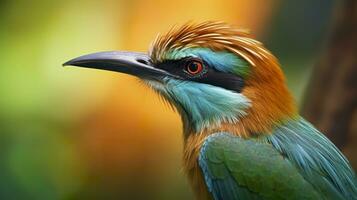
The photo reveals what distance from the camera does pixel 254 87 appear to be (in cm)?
659

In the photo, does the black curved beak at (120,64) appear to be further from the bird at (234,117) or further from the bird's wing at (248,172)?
the bird's wing at (248,172)

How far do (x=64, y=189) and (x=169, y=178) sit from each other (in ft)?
7.75

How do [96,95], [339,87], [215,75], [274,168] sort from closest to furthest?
[274,168] < [215,75] < [339,87] < [96,95]

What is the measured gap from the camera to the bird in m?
6.34

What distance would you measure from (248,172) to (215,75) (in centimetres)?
72

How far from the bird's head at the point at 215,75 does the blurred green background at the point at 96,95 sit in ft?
8.08

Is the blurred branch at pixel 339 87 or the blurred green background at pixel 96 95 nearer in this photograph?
the blurred branch at pixel 339 87

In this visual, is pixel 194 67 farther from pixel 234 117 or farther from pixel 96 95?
pixel 96 95

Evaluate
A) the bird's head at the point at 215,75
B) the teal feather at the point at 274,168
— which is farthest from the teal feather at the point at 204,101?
the teal feather at the point at 274,168

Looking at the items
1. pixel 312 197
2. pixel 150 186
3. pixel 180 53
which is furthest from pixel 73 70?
pixel 312 197

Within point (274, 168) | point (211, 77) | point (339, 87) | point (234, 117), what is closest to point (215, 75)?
point (211, 77)

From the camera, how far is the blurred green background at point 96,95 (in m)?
9.52

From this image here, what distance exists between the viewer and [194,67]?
6555 millimetres

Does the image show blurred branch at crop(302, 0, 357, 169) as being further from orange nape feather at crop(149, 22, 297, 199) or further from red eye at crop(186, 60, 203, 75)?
red eye at crop(186, 60, 203, 75)
